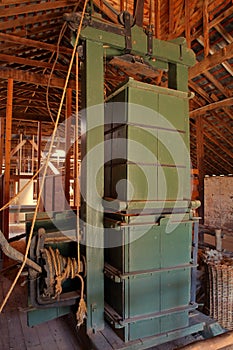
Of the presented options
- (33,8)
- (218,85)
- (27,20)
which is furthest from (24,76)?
(218,85)

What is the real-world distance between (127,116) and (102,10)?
3297mm

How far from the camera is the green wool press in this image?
1.75 m

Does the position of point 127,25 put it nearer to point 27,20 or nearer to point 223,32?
point 27,20

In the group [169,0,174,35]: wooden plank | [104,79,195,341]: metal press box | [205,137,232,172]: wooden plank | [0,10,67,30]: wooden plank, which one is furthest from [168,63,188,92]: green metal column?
[205,137,232,172]: wooden plank

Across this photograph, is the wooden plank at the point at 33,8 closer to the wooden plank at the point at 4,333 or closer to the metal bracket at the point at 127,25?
the metal bracket at the point at 127,25

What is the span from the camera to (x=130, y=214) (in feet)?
5.73

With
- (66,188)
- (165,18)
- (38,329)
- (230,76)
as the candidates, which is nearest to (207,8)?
(165,18)

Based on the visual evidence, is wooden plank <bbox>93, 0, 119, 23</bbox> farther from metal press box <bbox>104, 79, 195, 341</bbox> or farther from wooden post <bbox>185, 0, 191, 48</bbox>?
metal press box <bbox>104, 79, 195, 341</bbox>

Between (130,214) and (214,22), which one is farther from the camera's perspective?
(214,22)

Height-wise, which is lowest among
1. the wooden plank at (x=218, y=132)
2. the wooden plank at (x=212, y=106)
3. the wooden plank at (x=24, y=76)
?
the wooden plank at (x=218, y=132)

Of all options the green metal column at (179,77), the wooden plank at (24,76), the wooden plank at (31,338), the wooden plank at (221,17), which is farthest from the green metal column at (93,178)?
the wooden plank at (24,76)

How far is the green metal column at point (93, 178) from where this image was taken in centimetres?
179

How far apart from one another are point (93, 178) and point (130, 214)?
0.36 m

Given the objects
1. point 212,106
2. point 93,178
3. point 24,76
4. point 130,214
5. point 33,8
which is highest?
point 33,8
